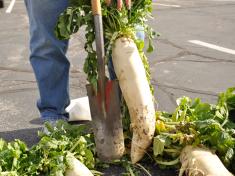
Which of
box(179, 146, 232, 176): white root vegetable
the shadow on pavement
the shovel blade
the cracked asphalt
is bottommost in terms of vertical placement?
the cracked asphalt

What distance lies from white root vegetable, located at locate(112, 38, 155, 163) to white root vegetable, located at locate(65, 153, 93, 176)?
34 centimetres

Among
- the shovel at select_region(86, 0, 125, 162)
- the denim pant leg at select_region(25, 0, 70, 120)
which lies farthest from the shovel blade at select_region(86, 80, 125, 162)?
the denim pant leg at select_region(25, 0, 70, 120)

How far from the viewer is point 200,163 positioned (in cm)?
226

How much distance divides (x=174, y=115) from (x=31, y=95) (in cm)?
161

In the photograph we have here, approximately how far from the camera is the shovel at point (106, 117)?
247cm

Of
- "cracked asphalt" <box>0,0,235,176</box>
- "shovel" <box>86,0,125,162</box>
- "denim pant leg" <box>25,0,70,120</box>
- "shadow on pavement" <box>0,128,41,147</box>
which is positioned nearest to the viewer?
"shovel" <box>86,0,125,162</box>

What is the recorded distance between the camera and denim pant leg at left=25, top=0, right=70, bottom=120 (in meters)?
2.76

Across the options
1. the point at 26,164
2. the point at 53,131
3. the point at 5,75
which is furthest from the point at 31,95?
the point at 26,164

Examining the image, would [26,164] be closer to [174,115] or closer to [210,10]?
[174,115]

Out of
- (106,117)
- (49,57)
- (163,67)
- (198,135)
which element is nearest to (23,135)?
(49,57)

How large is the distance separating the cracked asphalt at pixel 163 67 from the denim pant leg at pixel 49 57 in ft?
0.83

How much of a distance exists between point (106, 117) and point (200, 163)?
565mm

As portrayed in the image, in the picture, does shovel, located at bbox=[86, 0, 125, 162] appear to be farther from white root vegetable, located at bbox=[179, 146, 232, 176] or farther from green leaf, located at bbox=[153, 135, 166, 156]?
white root vegetable, located at bbox=[179, 146, 232, 176]

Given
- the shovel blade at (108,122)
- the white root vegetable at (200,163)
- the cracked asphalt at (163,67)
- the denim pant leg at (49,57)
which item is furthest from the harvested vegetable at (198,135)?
the denim pant leg at (49,57)
